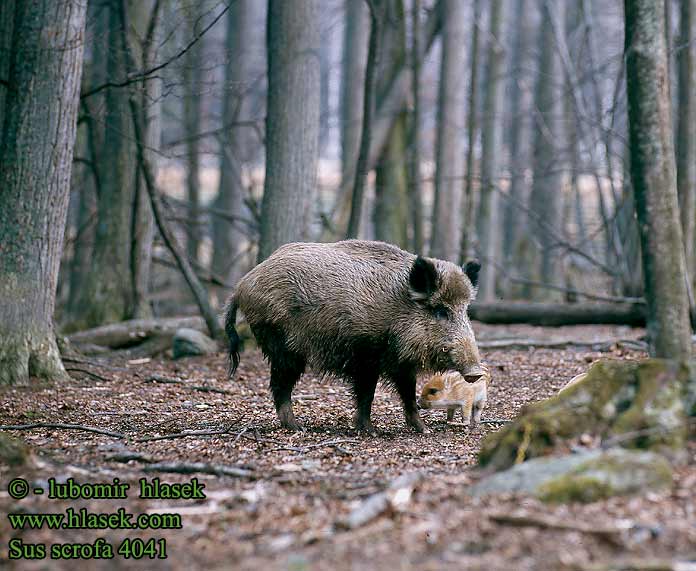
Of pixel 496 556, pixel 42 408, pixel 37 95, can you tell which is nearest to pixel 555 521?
pixel 496 556

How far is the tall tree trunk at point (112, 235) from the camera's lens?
13.1m

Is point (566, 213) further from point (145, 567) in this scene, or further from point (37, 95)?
point (145, 567)

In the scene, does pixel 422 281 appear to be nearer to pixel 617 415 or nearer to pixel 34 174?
pixel 617 415

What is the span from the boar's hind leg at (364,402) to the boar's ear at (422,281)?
0.81 metres

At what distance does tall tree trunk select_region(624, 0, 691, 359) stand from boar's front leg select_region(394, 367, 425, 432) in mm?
1929

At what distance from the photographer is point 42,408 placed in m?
7.95

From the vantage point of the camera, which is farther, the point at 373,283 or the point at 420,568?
the point at 373,283

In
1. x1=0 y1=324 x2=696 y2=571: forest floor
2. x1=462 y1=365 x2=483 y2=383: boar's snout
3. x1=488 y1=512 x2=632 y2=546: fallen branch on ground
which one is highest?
x1=462 y1=365 x2=483 y2=383: boar's snout

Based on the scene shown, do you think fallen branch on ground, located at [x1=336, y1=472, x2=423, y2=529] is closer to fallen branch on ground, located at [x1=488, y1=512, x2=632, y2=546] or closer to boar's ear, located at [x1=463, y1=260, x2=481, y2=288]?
fallen branch on ground, located at [x1=488, y1=512, x2=632, y2=546]

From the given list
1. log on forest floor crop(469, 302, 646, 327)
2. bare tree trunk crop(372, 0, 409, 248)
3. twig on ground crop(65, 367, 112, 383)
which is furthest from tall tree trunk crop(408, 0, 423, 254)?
twig on ground crop(65, 367, 112, 383)

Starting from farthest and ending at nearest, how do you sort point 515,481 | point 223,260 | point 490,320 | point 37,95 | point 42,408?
point 223,260 → point 490,320 → point 37,95 → point 42,408 → point 515,481

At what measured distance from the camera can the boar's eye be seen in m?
7.25

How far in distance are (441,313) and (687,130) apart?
612 centimetres

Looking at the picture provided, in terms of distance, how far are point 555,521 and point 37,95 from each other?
7.12 m
